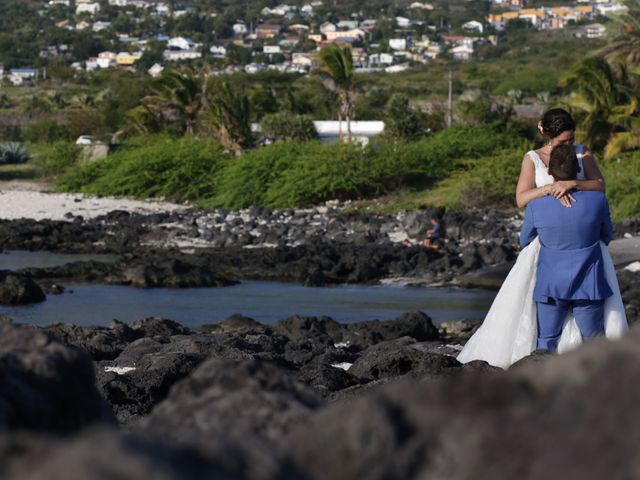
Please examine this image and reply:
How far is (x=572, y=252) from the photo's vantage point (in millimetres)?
6906

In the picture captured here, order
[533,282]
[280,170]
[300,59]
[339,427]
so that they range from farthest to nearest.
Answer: [300,59], [280,170], [533,282], [339,427]

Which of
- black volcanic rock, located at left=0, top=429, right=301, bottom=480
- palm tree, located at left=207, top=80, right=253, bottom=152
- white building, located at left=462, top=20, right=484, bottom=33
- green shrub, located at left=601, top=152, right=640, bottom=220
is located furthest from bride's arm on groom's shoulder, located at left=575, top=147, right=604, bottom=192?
white building, located at left=462, top=20, right=484, bottom=33

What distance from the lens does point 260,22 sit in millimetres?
184750

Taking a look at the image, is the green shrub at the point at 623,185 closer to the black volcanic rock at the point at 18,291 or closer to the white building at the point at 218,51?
the black volcanic rock at the point at 18,291

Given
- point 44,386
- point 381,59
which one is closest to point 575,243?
point 44,386

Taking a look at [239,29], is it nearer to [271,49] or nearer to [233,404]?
[271,49]

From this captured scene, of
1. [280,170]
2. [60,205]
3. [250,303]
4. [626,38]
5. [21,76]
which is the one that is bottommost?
[21,76]

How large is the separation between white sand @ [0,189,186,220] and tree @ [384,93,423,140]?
758 cm

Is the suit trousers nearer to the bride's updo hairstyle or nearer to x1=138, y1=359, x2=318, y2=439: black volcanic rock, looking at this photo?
the bride's updo hairstyle

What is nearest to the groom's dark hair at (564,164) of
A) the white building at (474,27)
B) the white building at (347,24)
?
the white building at (474,27)

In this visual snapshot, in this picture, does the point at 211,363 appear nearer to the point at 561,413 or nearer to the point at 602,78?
the point at 561,413

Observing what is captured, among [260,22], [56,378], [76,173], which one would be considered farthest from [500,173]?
[260,22]

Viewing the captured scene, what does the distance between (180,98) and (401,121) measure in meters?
6.68

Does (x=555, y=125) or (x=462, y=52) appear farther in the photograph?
(x=462, y=52)
